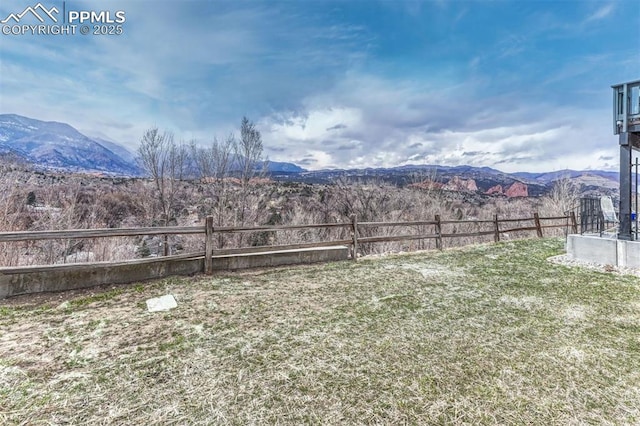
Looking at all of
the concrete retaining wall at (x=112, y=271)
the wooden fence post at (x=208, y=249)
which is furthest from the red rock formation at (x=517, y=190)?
the wooden fence post at (x=208, y=249)

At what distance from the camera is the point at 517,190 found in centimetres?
4172

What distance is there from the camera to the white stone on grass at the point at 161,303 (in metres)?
4.38

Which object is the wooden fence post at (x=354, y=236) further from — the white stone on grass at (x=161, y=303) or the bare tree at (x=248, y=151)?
the bare tree at (x=248, y=151)

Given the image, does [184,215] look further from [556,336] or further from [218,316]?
[556,336]

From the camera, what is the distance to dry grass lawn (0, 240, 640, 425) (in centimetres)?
233

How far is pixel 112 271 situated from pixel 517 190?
47972 mm

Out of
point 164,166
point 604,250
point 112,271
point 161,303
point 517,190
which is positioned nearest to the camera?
point 161,303

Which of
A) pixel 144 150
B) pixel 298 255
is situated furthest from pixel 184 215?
pixel 298 255

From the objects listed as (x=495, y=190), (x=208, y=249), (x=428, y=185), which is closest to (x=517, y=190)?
(x=495, y=190)

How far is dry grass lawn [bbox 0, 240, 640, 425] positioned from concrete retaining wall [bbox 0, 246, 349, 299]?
290mm

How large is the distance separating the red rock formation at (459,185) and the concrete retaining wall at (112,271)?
2573 centimetres

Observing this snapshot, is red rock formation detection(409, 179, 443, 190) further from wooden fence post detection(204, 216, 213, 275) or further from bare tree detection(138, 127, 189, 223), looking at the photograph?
wooden fence post detection(204, 216, 213, 275)

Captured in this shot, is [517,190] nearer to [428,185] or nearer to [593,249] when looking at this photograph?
[428,185]

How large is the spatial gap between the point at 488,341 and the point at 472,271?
12.4ft
